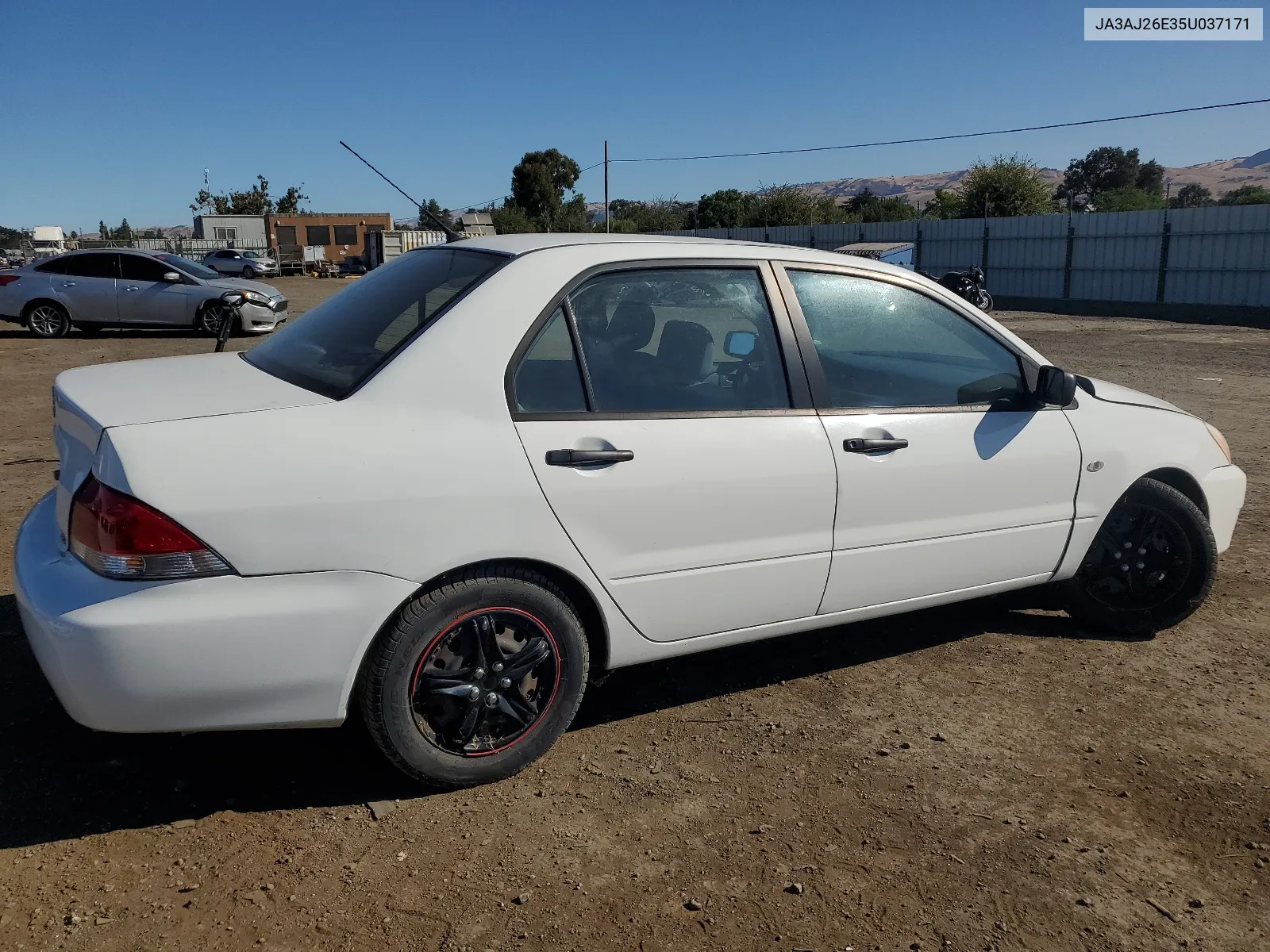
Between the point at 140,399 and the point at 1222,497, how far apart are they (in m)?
4.26

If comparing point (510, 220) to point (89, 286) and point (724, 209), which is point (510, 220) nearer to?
point (724, 209)

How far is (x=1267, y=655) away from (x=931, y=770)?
6.22 ft

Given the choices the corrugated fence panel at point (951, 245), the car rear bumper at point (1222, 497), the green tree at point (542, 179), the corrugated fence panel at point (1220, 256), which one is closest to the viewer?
the car rear bumper at point (1222, 497)

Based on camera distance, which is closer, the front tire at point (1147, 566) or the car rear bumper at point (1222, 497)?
the front tire at point (1147, 566)

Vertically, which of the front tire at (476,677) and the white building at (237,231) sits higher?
the white building at (237,231)

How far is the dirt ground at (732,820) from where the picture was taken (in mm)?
2611

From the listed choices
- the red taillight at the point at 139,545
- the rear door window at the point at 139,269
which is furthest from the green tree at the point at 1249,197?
the red taillight at the point at 139,545

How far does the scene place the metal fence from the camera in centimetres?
2544

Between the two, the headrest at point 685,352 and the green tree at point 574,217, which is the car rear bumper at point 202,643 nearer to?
the headrest at point 685,352

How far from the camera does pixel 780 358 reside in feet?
11.7

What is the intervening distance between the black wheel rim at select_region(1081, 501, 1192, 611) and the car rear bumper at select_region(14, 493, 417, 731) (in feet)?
9.95

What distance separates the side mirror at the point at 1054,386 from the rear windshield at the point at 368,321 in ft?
6.84

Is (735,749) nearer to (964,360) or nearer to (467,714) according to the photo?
(467,714)

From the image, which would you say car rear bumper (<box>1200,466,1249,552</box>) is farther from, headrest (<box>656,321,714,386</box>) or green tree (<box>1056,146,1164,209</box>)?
green tree (<box>1056,146,1164,209</box>)
